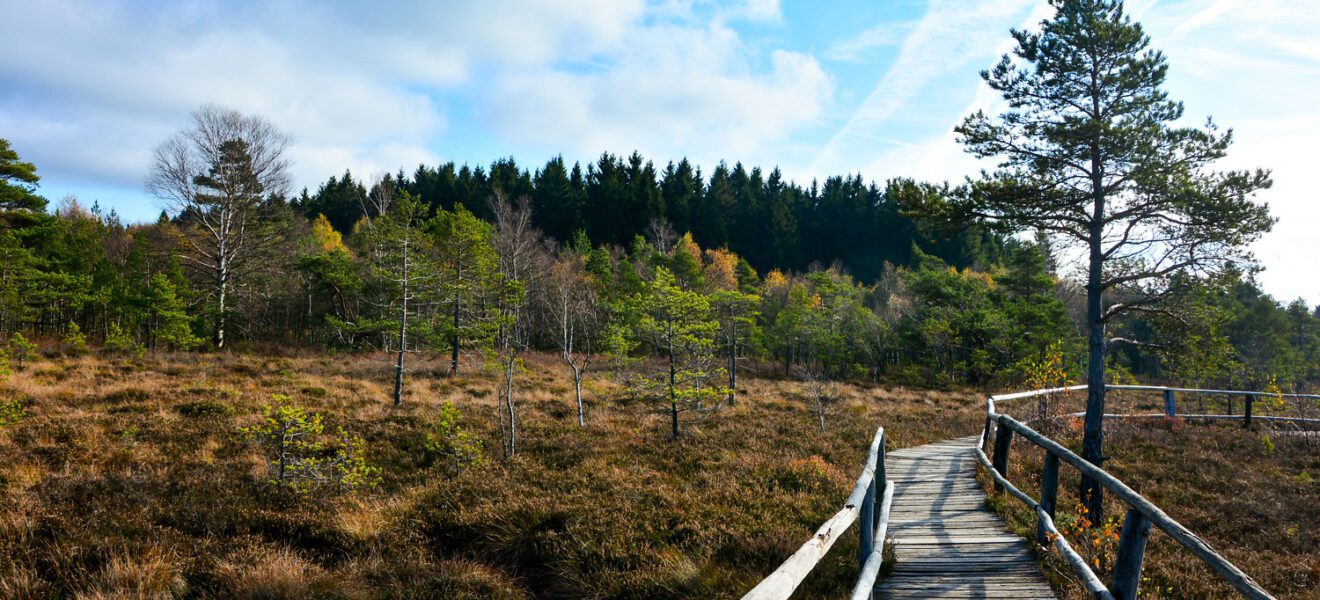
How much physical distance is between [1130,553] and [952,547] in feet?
6.55

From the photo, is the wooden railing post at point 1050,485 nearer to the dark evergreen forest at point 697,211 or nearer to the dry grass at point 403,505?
the dry grass at point 403,505

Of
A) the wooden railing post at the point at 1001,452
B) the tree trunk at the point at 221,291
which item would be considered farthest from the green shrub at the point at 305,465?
the tree trunk at the point at 221,291

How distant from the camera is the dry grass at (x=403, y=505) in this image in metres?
6.77

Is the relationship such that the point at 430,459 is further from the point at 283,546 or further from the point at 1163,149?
the point at 1163,149

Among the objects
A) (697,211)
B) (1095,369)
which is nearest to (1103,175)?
(1095,369)

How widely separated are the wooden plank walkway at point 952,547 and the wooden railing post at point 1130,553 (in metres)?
0.69

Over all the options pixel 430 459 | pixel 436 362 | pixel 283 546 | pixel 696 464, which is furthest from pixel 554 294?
pixel 283 546

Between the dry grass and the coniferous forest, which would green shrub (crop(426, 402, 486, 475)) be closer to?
the dry grass

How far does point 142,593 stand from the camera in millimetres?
6410

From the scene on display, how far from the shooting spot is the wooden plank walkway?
200 inches

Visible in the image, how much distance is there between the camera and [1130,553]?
429 centimetres

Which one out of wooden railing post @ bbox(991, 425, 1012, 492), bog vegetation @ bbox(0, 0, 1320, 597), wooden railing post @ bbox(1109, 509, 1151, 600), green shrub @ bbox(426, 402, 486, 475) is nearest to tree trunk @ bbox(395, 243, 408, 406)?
bog vegetation @ bbox(0, 0, 1320, 597)

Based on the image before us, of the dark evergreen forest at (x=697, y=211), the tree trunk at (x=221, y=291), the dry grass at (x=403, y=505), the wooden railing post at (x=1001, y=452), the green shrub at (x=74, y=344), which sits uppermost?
the dark evergreen forest at (x=697, y=211)

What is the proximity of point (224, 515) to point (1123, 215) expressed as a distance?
58.3ft
